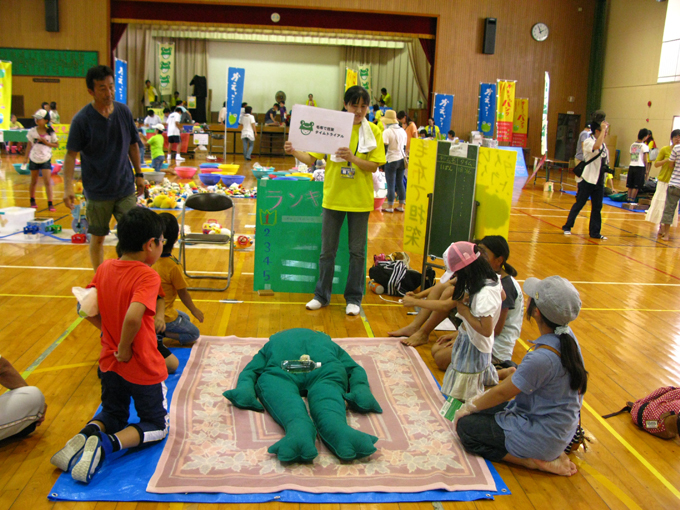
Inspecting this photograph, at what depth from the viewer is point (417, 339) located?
420 cm

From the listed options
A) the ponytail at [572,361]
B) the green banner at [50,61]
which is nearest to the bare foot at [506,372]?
the ponytail at [572,361]

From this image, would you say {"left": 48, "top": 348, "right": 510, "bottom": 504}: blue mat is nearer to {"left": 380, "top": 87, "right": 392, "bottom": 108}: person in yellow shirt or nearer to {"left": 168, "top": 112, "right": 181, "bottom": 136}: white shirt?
A: {"left": 168, "top": 112, "right": 181, "bottom": 136}: white shirt

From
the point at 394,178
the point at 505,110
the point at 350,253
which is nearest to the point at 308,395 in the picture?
the point at 350,253

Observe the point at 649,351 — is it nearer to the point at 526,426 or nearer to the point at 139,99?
the point at 526,426

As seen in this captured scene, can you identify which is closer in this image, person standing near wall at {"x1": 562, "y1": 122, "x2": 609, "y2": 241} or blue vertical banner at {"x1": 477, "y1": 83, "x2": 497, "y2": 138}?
person standing near wall at {"x1": 562, "y1": 122, "x2": 609, "y2": 241}

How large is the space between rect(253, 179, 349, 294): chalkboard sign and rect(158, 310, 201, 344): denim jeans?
1.27m

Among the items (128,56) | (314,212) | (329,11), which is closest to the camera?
(314,212)

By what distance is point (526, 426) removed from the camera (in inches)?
106

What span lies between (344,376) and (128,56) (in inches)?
879

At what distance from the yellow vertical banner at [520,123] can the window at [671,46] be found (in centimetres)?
399

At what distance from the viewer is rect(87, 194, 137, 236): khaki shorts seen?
4.41 meters

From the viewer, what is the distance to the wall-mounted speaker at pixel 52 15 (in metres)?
16.7

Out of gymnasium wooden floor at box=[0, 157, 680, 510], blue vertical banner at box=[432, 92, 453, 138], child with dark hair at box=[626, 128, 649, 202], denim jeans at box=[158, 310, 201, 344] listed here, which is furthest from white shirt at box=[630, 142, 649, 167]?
denim jeans at box=[158, 310, 201, 344]

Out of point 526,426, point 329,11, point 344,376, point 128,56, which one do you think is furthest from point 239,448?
point 128,56
